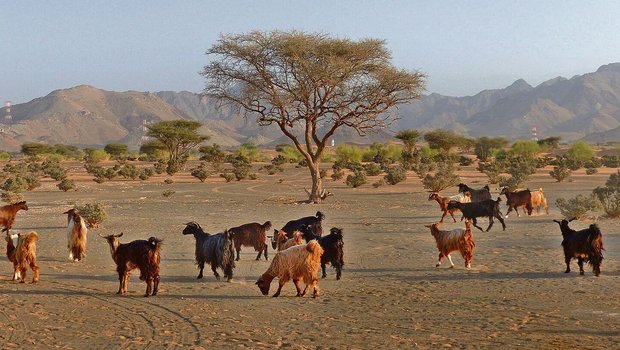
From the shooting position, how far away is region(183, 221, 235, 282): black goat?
36.4 ft

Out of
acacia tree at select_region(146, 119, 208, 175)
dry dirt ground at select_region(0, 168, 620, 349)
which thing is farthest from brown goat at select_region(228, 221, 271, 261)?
acacia tree at select_region(146, 119, 208, 175)

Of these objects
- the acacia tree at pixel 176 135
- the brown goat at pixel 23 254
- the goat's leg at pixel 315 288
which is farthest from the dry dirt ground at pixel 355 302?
the acacia tree at pixel 176 135

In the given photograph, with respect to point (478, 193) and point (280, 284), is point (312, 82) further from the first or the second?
point (280, 284)

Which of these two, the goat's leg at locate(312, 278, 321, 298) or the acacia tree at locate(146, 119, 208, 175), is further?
the acacia tree at locate(146, 119, 208, 175)

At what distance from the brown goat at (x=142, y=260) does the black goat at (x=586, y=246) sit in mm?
7290

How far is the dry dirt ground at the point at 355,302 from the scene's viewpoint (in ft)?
25.8

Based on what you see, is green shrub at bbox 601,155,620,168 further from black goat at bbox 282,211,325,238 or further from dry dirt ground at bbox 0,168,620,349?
black goat at bbox 282,211,325,238

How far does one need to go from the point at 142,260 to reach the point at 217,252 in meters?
1.51

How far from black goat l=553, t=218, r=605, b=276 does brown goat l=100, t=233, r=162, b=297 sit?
23.9ft

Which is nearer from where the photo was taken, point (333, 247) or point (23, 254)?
point (23, 254)

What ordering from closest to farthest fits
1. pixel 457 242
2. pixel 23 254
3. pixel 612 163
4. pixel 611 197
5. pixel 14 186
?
pixel 23 254 → pixel 457 242 → pixel 611 197 → pixel 14 186 → pixel 612 163

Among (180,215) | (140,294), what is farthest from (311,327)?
(180,215)

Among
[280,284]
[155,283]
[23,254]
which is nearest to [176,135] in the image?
[23,254]

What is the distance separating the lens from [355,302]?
9.80m
